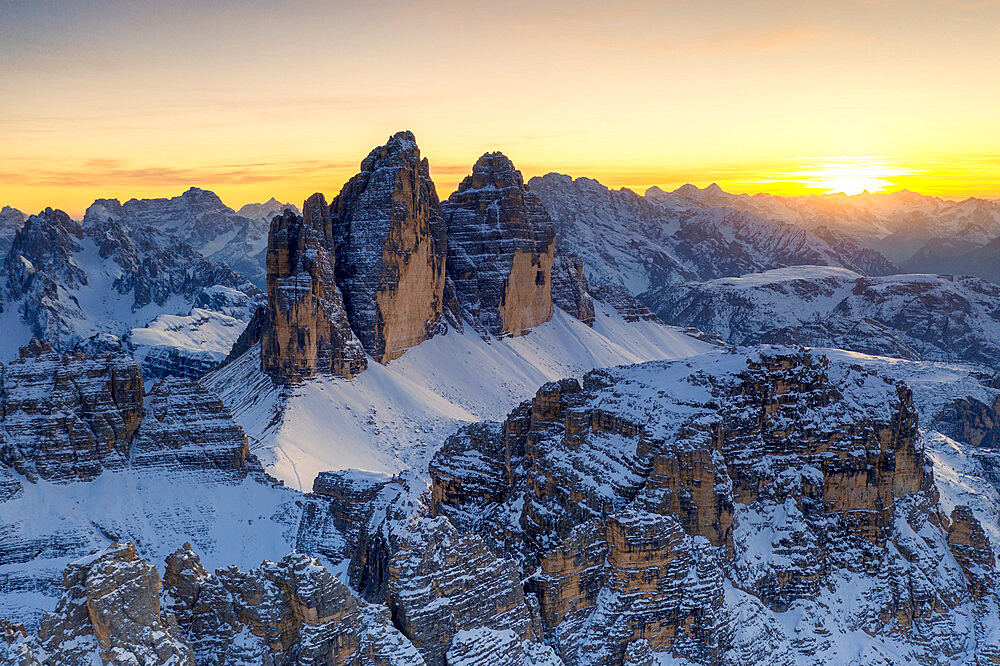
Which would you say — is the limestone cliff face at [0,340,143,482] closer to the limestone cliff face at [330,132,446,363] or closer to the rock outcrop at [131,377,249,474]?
the rock outcrop at [131,377,249,474]

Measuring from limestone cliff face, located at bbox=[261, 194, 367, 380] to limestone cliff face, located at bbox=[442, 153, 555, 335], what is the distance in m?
48.6

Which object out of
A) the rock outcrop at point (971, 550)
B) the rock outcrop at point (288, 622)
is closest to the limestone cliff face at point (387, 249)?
the rock outcrop at point (971, 550)

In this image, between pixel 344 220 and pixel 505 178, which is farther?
pixel 505 178

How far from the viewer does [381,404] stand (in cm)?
13525

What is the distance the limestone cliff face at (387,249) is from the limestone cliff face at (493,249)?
70.1 ft

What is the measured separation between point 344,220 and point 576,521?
112107mm

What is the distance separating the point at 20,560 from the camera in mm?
71000

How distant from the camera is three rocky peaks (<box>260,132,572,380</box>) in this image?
132 metres

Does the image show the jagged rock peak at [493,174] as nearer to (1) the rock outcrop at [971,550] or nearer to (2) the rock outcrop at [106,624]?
(1) the rock outcrop at [971,550]

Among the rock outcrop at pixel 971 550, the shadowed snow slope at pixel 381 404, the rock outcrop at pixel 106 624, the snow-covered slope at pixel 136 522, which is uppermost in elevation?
the rock outcrop at pixel 106 624

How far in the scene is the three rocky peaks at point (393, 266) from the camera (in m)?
132

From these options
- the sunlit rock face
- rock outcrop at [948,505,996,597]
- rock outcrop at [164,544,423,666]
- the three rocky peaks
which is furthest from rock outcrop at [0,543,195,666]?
the three rocky peaks

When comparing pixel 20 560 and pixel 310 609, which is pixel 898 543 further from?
pixel 20 560

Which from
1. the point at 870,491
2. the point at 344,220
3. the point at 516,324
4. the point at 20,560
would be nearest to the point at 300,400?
the point at 344,220
